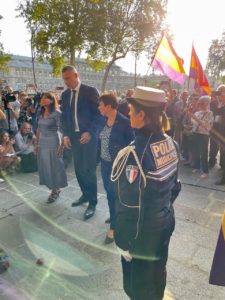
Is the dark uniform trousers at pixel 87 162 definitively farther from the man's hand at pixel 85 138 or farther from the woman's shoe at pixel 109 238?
the woman's shoe at pixel 109 238

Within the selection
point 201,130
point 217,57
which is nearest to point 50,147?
point 201,130

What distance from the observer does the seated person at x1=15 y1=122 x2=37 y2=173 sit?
6012 mm

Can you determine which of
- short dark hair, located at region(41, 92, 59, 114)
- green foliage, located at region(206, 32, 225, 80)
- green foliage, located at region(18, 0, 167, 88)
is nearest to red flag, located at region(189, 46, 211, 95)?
short dark hair, located at region(41, 92, 59, 114)

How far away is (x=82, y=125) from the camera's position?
3865mm

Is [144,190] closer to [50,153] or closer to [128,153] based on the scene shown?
[128,153]

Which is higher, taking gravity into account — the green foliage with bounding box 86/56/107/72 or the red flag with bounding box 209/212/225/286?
the green foliage with bounding box 86/56/107/72

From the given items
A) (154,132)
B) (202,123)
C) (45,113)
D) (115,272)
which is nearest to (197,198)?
(202,123)

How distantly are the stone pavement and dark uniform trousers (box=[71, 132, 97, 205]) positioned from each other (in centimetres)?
36

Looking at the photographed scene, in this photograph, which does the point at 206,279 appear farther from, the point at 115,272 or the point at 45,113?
the point at 45,113

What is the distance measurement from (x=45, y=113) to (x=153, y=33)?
20.8 meters

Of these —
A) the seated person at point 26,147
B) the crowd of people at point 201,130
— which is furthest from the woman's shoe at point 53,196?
the crowd of people at point 201,130

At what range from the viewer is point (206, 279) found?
2643mm

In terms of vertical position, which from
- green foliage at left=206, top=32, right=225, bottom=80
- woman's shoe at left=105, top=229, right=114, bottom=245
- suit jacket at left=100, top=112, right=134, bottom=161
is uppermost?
green foliage at left=206, top=32, right=225, bottom=80

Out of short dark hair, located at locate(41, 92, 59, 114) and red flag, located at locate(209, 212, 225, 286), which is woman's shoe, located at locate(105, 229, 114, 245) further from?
short dark hair, located at locate(41, 92, 59, 114)
